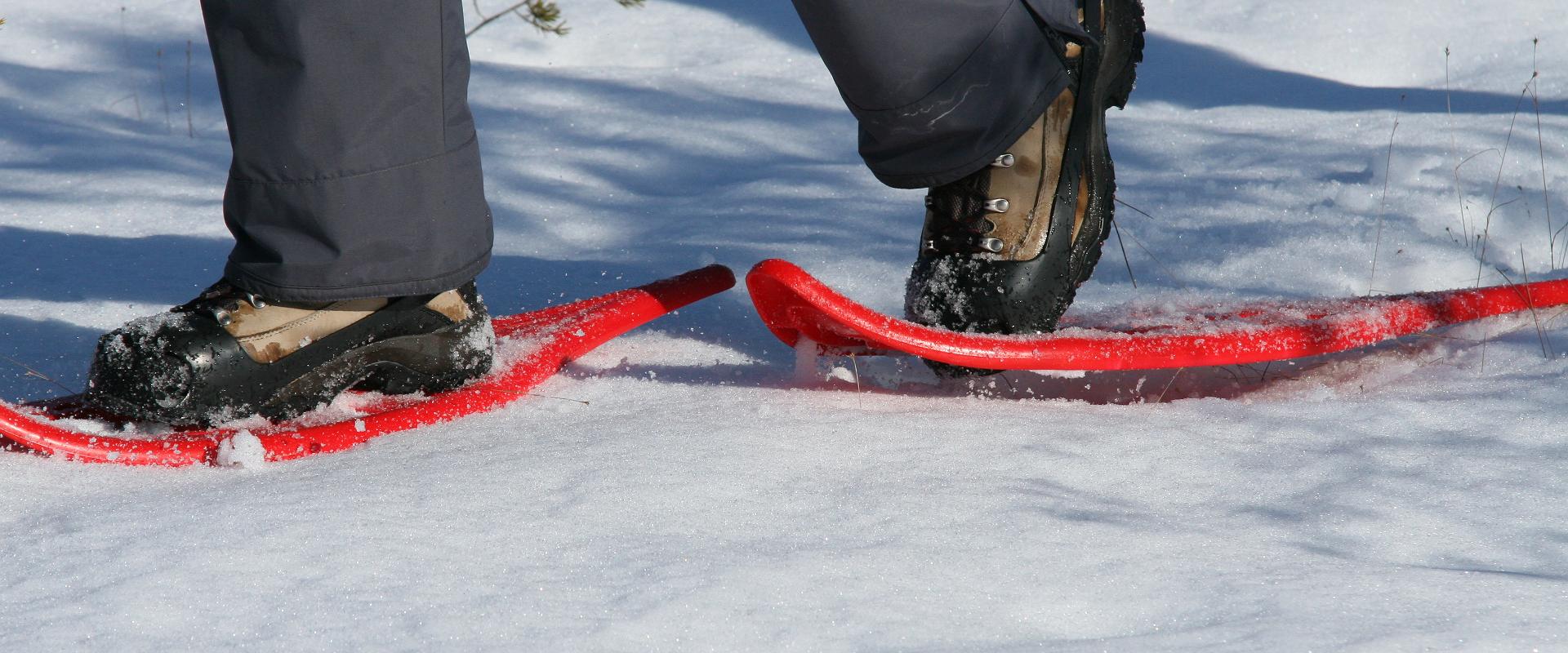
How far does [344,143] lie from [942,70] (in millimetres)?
731

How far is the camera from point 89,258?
2.30 metres

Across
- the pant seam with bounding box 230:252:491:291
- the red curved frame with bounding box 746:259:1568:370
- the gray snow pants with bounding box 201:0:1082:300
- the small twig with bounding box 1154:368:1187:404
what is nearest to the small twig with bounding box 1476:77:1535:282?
the red curved frame with bounding box 746:259:1568:370

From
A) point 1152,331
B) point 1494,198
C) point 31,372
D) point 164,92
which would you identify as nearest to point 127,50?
point 164,92

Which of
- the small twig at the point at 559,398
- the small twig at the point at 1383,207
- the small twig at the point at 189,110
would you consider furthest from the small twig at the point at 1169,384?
the small twig at the point at 189,110

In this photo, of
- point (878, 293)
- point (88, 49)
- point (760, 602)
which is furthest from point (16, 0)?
point (760, 602)

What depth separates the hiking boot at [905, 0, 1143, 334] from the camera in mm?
1635

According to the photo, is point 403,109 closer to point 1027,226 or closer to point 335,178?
point 335,178

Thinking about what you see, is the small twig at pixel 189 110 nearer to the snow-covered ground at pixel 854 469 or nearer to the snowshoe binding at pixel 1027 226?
the snow-covered ground at pixel 854 469

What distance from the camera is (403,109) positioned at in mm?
1336

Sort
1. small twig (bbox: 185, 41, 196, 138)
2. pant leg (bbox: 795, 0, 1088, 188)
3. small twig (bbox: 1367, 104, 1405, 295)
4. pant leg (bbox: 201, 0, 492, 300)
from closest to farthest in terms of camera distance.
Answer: pant leg (bbox: 201, 0, 492, 300) → pant leg (bbox: 795, 0, 1088, 188) → small twig (bbox: 1367, 104, 1405, 295) → small twig (bbox: 185, 41, 196, 138)

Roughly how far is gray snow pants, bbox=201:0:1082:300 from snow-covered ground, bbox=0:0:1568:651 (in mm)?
233

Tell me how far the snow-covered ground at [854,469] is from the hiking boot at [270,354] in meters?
0.14

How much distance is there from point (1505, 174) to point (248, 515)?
2634 mm

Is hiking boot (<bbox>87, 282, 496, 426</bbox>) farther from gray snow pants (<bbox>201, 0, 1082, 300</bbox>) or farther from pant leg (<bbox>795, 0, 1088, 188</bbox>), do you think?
pant leg (<bbox>795, 0, 1088, 188</bbox>)
